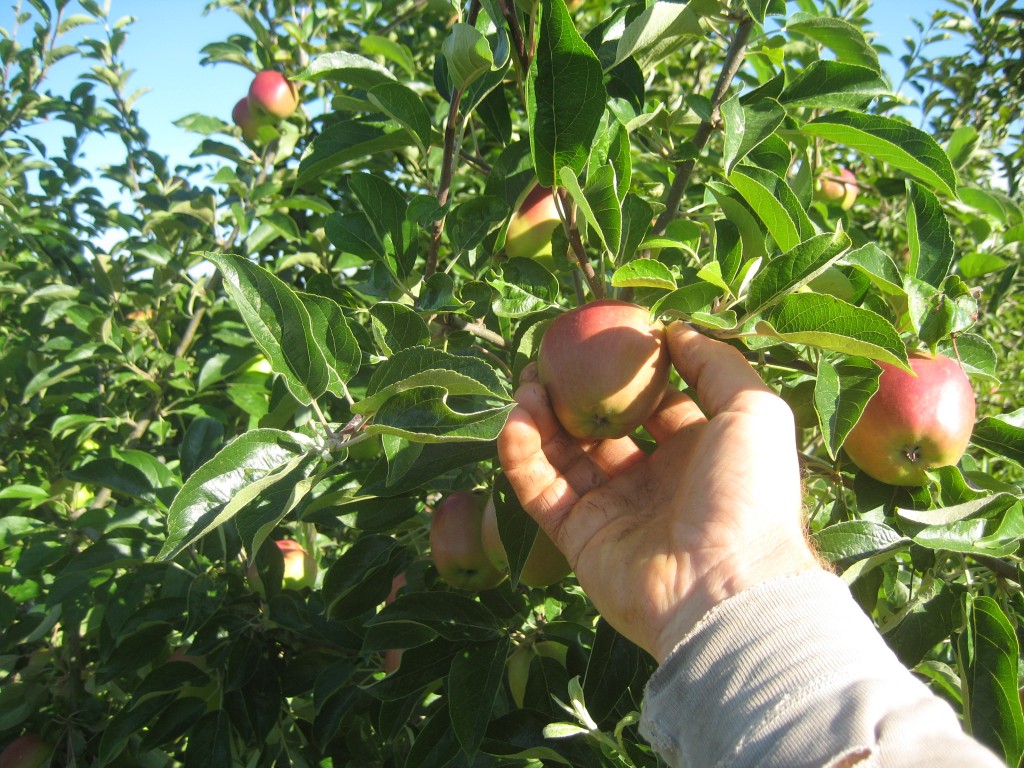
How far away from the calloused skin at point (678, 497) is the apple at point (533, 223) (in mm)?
436

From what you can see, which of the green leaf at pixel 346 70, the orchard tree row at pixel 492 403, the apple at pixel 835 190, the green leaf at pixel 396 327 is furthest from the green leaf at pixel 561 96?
the apple at pixel 835 190

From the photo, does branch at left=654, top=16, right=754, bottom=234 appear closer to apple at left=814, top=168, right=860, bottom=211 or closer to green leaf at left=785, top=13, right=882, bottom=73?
green leaf at left=785, top=13, right=882, bottom=73

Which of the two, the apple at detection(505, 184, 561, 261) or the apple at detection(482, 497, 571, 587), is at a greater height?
the apple at detection(505, 184, 561, 261)

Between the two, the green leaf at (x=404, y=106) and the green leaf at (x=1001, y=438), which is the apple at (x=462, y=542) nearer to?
the green leaf at (x=404, y=106)

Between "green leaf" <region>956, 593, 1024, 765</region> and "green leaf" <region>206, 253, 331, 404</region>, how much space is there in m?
0.99

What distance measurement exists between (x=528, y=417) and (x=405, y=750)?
3.52ft

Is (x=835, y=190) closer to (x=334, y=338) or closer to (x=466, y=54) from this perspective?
(x=466, y=54)

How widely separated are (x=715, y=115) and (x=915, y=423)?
24.6 inches

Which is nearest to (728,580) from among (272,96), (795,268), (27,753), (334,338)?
(795,268)

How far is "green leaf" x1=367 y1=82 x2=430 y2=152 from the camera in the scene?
4.16 ft

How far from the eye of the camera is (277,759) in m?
1.78

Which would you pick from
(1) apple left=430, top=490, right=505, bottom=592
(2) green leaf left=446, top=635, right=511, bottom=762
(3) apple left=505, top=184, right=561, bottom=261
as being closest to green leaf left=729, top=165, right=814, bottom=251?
(3) apple left=505, top=184, right=561, bottom=261

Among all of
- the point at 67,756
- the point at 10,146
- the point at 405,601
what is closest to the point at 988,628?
the point at 405,601

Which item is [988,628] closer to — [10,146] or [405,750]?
[405,750]
